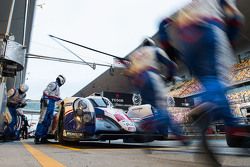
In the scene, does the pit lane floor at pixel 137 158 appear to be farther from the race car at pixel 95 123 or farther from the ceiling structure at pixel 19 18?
the ceiling structure at pixel 19 18

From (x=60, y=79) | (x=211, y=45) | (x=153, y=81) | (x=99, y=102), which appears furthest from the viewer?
(x=60, y=79)

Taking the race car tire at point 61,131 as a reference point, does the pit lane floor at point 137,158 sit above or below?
below

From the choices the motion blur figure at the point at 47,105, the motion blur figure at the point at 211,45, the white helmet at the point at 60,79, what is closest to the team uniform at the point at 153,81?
the motion blur figure at the point at 211,45

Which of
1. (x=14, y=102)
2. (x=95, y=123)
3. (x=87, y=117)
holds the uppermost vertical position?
(x=14, y=102)

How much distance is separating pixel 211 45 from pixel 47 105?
6.91 metres

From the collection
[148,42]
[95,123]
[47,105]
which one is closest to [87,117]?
[95,123]

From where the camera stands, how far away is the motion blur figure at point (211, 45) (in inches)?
54.5

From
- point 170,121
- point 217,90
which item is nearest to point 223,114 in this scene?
point 217,90

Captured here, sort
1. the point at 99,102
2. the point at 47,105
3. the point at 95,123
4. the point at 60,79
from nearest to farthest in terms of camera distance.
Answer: the point at 95,123 → the point at 99,102 → the point at 47,105 → the point at 60,79

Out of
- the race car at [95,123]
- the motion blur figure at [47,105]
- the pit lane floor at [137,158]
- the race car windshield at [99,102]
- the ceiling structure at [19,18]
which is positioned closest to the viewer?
the pit lane floor at [137,158]

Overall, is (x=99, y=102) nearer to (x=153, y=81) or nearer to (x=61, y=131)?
(x=61, y=131)

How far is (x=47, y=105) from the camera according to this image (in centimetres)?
784

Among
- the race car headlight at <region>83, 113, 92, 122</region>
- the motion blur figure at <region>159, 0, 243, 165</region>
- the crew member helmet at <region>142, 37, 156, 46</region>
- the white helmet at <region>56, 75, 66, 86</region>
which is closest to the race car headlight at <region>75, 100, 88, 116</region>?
the race car headlight at <region>83, 113, 92, 122</region>

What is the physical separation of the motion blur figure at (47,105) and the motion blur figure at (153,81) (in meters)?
5.36
